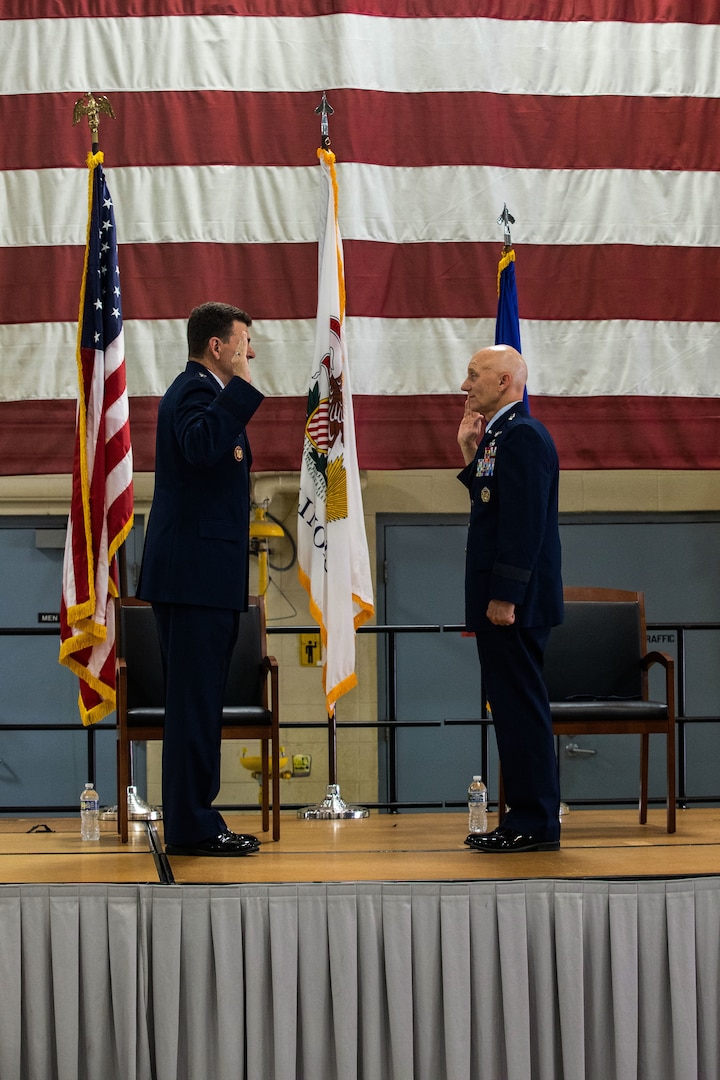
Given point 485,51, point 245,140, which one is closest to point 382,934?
point 245,140

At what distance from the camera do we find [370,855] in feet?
10.6

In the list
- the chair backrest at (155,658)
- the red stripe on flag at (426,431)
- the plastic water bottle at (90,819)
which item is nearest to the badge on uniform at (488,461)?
the chair backrest at (155,658)

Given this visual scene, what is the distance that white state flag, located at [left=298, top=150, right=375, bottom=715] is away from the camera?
4055 mm

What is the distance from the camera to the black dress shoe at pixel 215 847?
3.15 m

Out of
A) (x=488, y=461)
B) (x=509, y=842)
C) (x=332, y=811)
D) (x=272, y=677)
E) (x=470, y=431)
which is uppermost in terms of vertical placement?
(x=470, y=431)

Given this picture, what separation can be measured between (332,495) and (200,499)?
1.02 meters

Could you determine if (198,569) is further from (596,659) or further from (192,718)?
(596,659)

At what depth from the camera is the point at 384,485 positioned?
21.8 feet

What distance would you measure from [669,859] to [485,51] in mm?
3220

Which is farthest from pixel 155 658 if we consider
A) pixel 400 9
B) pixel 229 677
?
pixel 400 9

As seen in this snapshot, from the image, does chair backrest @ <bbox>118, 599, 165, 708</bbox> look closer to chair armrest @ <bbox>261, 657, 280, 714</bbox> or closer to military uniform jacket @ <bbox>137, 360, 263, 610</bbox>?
chair armrest @ <bbox>261, 657, 280, 714</bbox>

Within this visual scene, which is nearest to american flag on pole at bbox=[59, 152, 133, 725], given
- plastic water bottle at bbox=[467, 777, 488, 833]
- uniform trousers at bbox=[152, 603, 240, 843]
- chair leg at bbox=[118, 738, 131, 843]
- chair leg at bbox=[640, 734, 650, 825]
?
chair leg at bbox=[118, 738, 131, 843]

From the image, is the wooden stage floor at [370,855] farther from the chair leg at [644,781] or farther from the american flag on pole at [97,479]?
the american flag on pole at [97,479]

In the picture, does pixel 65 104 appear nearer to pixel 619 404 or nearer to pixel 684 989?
pixel 619 404
